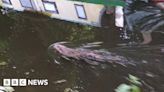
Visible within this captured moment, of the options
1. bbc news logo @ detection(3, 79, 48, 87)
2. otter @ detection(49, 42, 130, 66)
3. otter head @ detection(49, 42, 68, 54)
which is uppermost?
otter head @ detection(49, 42, 68, 54)

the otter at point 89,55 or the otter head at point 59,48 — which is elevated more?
the otter head at point 59,48

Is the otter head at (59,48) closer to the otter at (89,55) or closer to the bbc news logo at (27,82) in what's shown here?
the otter at (89,55)

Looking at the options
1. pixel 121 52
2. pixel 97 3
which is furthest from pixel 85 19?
pixel 121 52

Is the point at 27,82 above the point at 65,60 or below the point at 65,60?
below

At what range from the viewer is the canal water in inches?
127

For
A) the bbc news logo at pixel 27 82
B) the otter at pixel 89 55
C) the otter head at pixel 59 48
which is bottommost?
the bbc news logo at pixel 27 82

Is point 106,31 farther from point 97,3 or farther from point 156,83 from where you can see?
point 156,83

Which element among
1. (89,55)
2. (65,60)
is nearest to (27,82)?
(65,60)

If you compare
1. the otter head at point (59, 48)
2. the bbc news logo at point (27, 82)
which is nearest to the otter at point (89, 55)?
the otter head at point (59, 48)

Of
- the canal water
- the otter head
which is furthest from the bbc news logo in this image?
the otter head

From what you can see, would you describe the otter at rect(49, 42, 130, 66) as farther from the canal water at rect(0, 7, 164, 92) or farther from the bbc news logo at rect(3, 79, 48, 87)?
the bbc news logo at rect(3, 79, 48, 87)

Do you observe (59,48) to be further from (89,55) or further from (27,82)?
(27,82)

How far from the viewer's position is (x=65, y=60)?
3285mm

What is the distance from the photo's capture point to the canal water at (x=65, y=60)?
323 centimetres
